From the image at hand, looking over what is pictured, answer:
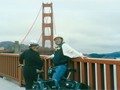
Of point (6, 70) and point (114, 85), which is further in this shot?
point (6, 70)

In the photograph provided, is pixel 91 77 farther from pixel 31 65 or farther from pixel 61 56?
pixel 31 65

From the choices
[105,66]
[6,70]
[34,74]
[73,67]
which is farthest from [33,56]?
[6,70]

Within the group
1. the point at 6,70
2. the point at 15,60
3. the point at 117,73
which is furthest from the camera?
the point at 6,70

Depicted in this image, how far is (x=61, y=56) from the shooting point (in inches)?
261

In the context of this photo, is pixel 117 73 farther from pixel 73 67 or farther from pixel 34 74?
pixel 34 74

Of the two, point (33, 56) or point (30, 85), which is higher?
point (33, 56)

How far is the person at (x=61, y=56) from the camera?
657 centimetres

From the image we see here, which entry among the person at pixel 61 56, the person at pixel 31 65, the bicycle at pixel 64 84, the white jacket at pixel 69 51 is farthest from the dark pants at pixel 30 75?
the white jacket at pixel 69 51

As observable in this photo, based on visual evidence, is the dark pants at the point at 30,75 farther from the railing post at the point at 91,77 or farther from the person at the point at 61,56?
the railing post at the point at 91,77

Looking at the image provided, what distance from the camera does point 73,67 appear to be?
6941 mm

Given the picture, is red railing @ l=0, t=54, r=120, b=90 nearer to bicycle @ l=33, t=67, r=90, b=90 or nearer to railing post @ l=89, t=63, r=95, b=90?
railing post @ l=89, t=63, r=95, b=90

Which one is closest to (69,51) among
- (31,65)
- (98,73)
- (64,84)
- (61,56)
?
(61,56)

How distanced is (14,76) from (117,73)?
228 inches

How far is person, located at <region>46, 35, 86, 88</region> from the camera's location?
6.57 metres
